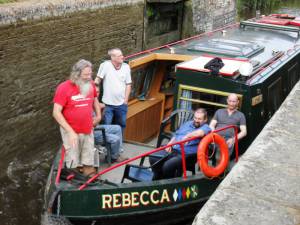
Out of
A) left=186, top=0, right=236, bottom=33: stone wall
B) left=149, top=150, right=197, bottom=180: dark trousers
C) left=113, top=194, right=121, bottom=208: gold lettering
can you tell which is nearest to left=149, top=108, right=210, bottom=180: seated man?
left=149, top=150, right=197, bottom=180: dark trousers

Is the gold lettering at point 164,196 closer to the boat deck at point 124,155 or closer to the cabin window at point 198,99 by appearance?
the boat deck at point 124,155

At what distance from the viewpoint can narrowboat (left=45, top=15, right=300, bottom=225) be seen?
16.5 feet

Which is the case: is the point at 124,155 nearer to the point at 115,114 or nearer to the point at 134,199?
the point at 115,114

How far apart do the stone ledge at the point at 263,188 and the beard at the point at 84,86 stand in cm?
224

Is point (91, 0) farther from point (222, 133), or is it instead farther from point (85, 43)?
point (222, 133)

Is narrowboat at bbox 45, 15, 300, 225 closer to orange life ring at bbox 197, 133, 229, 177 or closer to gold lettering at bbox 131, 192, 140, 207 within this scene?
gold lettering at bbox 131, 192, 140, 207

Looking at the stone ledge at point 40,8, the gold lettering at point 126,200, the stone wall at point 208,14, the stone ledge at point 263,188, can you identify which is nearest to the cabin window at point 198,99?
the gold lettering at point 126,200

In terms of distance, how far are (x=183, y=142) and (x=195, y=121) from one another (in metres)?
0.47

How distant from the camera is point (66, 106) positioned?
4.90 metres

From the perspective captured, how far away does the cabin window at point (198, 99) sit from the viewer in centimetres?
646

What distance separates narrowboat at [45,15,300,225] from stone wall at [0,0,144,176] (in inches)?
75.0

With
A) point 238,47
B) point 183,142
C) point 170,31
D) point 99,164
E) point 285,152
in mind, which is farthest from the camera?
point 170,31

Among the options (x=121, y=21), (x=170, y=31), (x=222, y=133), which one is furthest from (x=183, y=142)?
(x=170, y=31)

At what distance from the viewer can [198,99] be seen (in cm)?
657
